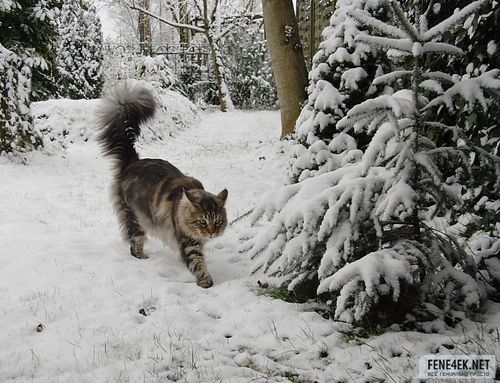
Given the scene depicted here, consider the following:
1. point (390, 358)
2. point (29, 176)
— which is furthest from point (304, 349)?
point (29, 176)

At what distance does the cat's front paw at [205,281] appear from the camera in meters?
4.55

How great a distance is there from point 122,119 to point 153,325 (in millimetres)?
3027

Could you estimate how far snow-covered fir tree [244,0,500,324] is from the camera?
2.83 metres

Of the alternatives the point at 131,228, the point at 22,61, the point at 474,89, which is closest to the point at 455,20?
the point at 474,89

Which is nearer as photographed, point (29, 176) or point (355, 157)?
point (355, 157)

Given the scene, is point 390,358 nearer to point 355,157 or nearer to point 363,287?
point 363,287

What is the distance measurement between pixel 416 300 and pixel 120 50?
25.4 meters

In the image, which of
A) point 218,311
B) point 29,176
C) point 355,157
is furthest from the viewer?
point 29,176

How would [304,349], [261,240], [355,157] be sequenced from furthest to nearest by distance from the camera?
[355,157], [261,240], [304,349]

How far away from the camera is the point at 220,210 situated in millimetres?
4941

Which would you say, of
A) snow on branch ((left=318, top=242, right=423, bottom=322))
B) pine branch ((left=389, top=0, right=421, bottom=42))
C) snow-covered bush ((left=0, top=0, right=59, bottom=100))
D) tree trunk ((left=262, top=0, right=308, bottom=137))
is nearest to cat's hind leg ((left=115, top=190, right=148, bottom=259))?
snow on branch ((left=318, top=242, right=423, bottom=322))

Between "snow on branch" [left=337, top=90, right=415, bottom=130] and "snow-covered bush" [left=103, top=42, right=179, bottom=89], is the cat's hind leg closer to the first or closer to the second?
"snow on branch" [left=337, top=90, right=415, bottom=130]

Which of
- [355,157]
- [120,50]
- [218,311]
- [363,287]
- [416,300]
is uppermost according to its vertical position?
[120,50]

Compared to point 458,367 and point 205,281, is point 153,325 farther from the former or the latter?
point 458,367
